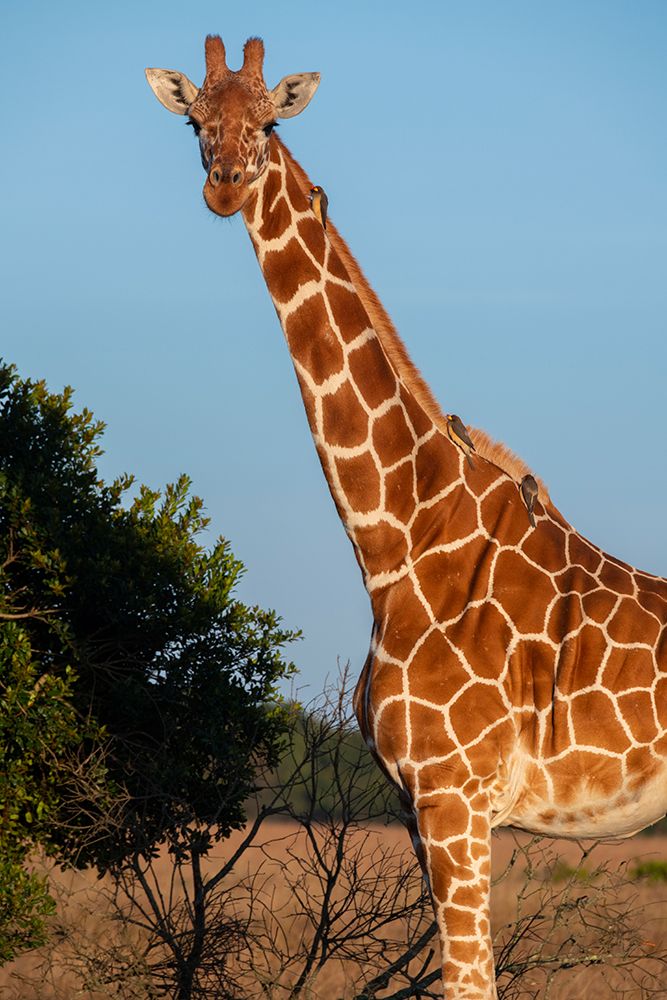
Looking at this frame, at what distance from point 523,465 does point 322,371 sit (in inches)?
50.3

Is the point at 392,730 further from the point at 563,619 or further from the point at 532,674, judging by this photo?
the point at 563,619

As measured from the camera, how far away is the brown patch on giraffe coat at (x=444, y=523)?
260 inches

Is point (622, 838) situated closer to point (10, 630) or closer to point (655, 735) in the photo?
point (655, 735)

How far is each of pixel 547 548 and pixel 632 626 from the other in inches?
24.5

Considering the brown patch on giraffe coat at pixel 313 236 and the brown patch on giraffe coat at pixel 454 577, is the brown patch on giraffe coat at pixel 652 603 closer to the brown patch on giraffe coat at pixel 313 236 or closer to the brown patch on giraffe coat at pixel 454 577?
the brown patch on giraffe coat at pixel 454 577

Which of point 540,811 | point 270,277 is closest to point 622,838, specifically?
point 540,811

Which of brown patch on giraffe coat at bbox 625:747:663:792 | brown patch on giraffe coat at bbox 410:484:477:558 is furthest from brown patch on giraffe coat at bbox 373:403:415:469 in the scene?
brown patch on giraffe coat at bbox 625:747:663:792

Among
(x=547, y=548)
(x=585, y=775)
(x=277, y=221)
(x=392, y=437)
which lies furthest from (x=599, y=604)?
(x=277, y=221)

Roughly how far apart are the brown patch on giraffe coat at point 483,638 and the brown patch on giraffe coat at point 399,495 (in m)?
0.66

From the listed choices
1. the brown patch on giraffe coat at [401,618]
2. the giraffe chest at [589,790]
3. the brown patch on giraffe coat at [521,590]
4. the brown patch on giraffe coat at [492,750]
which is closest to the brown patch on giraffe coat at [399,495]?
the brown patch on giraffe coat at [401,618]

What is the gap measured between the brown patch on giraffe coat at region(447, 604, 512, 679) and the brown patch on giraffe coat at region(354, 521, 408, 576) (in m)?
0.49

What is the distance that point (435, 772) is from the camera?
6125 millimetres

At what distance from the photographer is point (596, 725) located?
6.24 m

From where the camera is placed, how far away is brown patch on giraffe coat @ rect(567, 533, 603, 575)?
668cm
